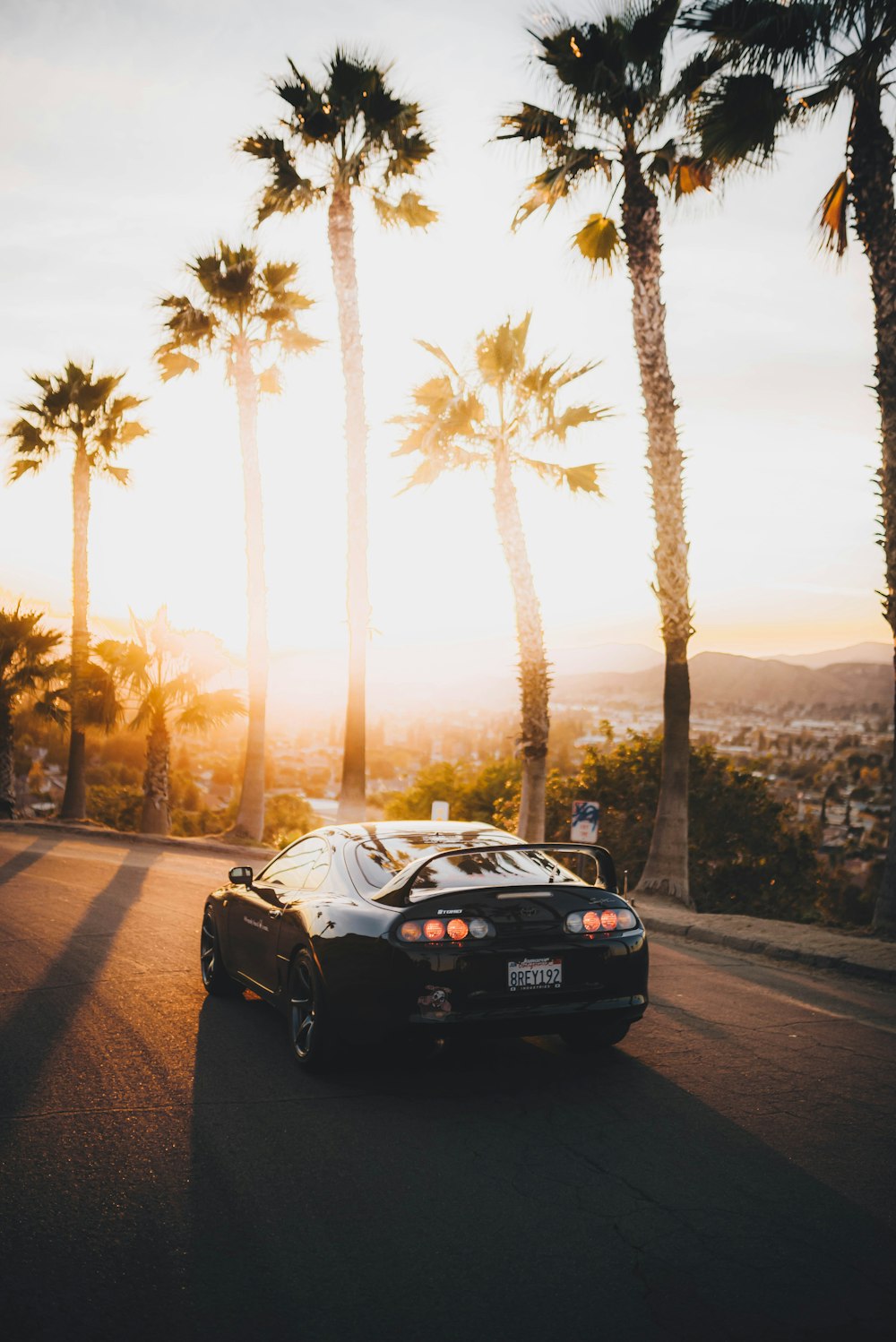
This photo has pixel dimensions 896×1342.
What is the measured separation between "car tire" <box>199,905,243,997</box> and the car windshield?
2.17 meters

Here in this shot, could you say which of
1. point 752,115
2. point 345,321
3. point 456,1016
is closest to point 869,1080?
point 456,1016

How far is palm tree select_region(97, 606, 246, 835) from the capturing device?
27.8m

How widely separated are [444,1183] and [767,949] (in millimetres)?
7384

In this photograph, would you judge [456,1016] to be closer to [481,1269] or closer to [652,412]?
[481,1269]

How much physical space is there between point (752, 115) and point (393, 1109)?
13.6 m

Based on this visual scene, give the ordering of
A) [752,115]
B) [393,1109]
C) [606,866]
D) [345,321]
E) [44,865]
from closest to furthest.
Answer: [393,1109]
[606,866]
[752,115]
[44,865]
[345,321]

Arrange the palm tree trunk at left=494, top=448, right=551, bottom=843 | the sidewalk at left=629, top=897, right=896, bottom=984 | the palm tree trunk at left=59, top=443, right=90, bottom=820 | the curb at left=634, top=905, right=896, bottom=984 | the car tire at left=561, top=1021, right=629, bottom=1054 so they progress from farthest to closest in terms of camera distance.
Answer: the palm tree trunk at left=59, top=443, right=90, bottom=820 < the palm tree trunk at left=494, top=448, right=551, bottom=843 < the sidewalk at left=629, top=897, right=896, bottom=984 < the curb at left=634, top=905, right=896, bottom=984 < the car tire at left=561, top=1021, right=629, bottom=1054

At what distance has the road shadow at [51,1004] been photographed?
538cm

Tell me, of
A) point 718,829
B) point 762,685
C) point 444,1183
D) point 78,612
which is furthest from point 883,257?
point 762,685

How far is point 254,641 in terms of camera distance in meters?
25.1

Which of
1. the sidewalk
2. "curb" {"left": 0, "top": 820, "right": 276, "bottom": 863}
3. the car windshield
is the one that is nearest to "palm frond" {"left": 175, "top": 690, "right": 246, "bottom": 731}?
"curb" {"left": 0, "top": 820, "right": 276, "bottom": 863}

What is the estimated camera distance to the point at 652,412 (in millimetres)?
15484

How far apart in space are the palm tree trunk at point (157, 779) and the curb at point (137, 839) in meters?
1.38

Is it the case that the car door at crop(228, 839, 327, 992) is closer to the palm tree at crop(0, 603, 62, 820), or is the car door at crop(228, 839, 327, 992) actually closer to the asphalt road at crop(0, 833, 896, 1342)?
the asphalt road at crop(0, 833, 896, 1342)
